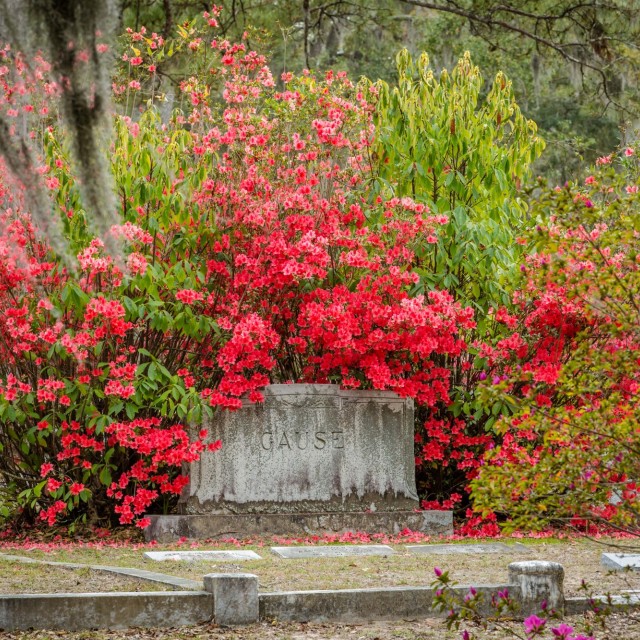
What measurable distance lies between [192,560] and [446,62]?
15010mm

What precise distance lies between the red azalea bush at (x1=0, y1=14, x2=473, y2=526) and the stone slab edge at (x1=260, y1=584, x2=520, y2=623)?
3.50m

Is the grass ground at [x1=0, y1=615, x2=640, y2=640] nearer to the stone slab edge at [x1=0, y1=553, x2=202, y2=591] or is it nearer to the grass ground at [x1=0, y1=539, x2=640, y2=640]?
the grass ground at [x1=0, y1=539, x2=640, y2=640]

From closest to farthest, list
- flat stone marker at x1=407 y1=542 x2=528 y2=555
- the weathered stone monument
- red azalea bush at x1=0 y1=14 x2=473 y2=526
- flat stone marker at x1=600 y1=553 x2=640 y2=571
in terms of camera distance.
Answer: flat stone marker at x1=600 y1=553 x2=640 y2=571, flat stone marker at x1=407 y1=542 x2=528 y2=555, red azalea bush at x1=0 y1=14 x2=473 y2=526, the weathered stone monument

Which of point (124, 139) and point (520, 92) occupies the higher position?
point (520, 92)

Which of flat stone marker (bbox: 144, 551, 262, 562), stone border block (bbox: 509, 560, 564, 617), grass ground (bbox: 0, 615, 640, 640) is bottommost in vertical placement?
flat stone marker (bbox: 144, 551, 262, 562)

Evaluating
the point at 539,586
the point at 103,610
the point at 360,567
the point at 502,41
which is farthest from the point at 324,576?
the point at 502,41

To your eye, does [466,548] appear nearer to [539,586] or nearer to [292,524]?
[292,524]

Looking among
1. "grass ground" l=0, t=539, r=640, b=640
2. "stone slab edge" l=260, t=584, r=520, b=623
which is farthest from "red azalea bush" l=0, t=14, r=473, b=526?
"stone slab edge" l=260, t=584, r=520, b=623

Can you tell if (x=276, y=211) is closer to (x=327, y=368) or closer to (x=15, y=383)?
(x=327, y=368)

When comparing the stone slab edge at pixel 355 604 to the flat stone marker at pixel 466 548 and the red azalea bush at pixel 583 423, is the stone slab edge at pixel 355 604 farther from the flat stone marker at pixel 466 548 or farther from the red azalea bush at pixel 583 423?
the flat stone marker at pixel 466 548

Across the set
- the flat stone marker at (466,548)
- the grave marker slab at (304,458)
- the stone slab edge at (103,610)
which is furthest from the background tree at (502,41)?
the stone slab edge at (103,610)

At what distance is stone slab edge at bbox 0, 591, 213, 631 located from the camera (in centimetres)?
550

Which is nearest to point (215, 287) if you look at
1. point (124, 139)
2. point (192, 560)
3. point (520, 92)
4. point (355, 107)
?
point (124, 139)

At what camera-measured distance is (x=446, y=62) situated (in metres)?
20.9
